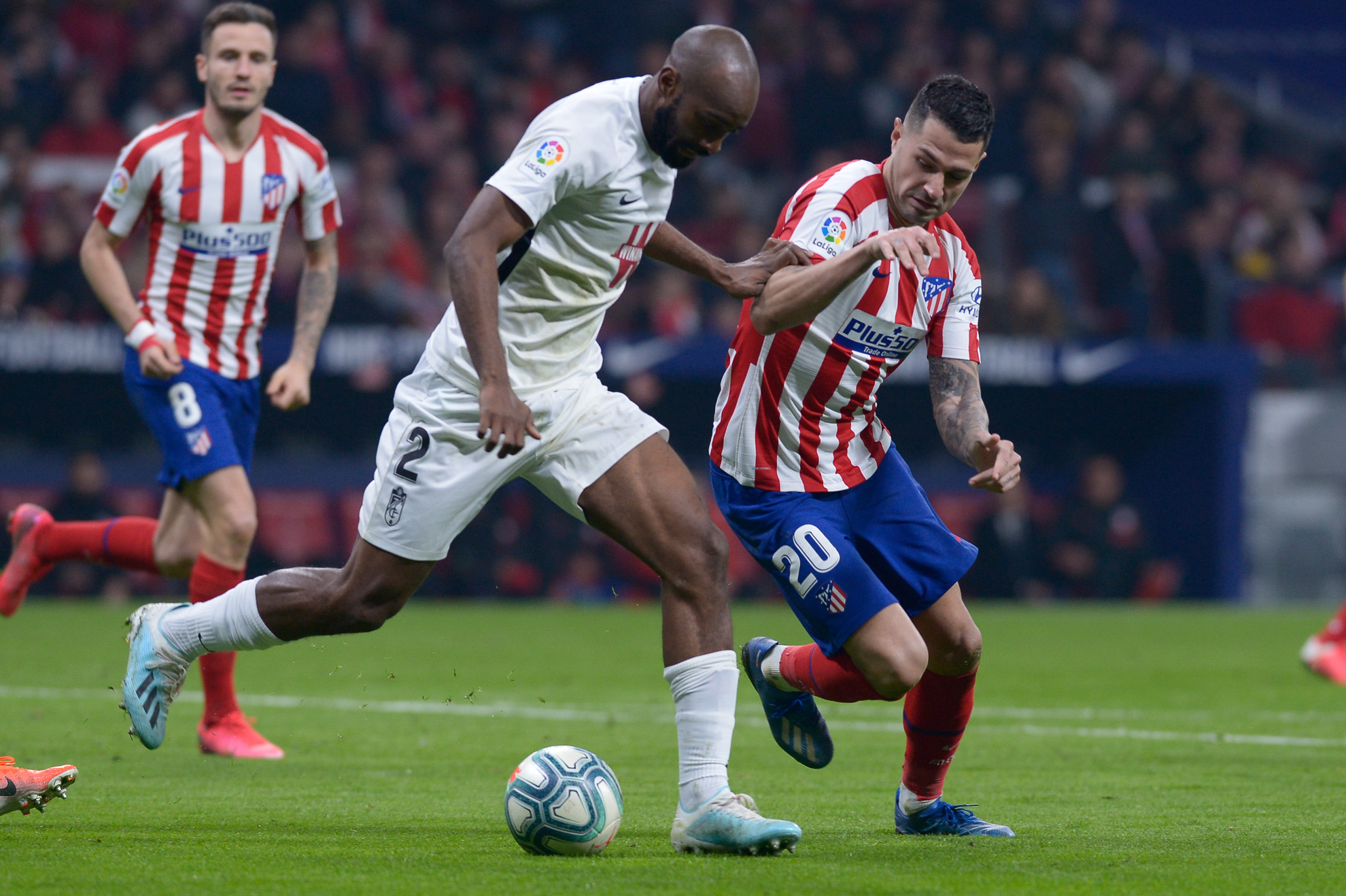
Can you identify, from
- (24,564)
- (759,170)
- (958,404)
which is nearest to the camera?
(958,404)

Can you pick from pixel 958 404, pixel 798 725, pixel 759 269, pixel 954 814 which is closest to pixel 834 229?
pixel 759 269

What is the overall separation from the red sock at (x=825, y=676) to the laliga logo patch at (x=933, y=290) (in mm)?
1005

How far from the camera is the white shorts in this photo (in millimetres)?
4293

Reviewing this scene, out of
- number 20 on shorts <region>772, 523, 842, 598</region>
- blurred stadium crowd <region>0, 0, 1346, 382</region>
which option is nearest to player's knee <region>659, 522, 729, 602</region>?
number 20 on shorts <region>772, 523, 842, 598</region>

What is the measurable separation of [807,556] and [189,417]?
266 cm

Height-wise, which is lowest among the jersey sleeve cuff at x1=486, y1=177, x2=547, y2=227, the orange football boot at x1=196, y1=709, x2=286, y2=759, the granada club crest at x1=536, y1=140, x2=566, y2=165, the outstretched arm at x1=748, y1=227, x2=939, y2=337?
the orange football boot at x1=196, y1=709, x2=286, y2=759

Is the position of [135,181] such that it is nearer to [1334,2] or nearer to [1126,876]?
[1126,876]

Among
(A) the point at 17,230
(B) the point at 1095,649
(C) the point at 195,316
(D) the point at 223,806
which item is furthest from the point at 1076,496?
(D) the point at 223,806

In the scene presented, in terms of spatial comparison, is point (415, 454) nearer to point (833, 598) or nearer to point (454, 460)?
point (454, 460)

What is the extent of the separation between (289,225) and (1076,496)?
7.36m

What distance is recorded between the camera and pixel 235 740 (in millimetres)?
5949

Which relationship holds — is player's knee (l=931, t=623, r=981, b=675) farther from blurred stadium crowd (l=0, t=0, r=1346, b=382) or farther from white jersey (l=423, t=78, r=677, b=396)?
blurred stadium crowd (l=0, t=0, r=1346, b=382)

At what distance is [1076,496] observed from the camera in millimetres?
15203

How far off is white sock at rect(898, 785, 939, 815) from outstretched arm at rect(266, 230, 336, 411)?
2.57 metres
